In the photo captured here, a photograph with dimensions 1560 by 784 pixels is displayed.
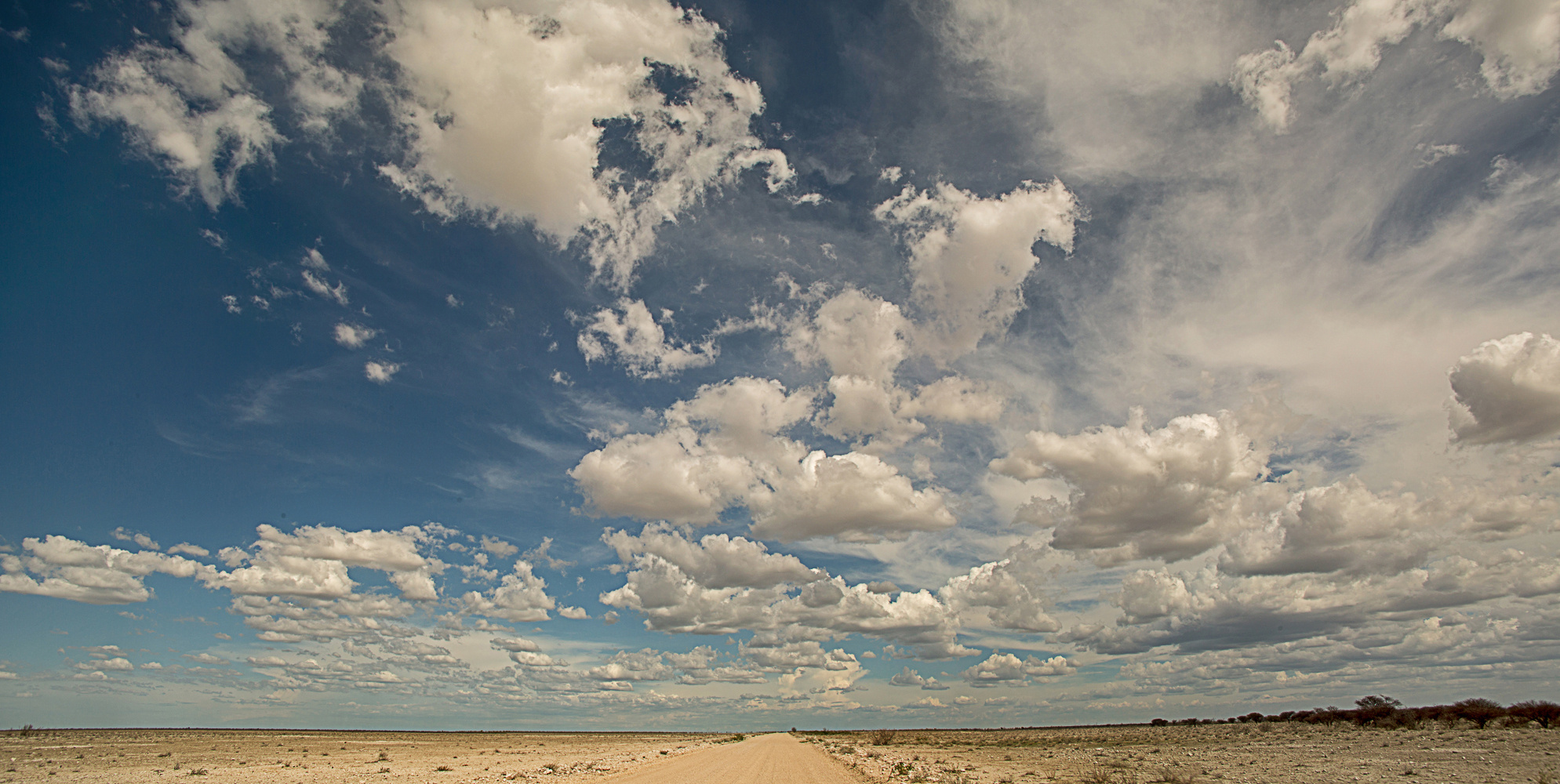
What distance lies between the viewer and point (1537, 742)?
45.3 metres

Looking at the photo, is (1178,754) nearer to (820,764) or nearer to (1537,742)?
(1537,742)

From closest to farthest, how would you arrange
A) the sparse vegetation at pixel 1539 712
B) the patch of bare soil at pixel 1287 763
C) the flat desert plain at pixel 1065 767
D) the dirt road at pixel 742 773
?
1. the patch of bare soil at pixel 1287 763
2. the flat desert plain at pixel 1065 767
3. the dirt road at pixel 742 773
4. the sparse vegetation at pixel 1539 712

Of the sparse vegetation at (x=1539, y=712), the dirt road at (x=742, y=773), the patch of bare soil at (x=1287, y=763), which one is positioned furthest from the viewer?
the sparse vegetation at (x=1539, y=712)

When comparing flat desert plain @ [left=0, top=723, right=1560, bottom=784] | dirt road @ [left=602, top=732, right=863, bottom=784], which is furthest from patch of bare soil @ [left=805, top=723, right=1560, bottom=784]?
dirt road @ [left=602, top=732, right=863, bottom=784]

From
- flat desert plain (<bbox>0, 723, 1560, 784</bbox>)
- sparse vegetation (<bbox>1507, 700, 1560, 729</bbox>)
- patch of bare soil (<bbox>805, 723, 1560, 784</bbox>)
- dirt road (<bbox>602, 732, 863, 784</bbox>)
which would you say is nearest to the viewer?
patch of bare soil (<bbox>805, 723, 1560, 784</bbox>)

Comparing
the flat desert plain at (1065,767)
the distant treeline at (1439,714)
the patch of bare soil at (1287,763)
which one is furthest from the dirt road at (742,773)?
the distant treeline at (1439,714)

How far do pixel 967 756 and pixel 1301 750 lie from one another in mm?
27510

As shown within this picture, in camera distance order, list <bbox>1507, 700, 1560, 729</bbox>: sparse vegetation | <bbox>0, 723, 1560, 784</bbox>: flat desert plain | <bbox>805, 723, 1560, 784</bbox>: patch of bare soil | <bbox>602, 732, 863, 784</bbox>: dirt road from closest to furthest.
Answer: <bbox>805, 723, 1560, 784</bbox>: patch of bare soil
<bbox>0, 723, 1560, 784</bbox>: flat desert plain
<bbox>602, 732, 863, 784</bbox>: dirt road
<bbox>1507, 700, 1560, 729</bbox>: sparse vegetation

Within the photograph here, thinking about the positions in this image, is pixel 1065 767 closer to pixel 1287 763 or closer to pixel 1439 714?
pixel 1287 763

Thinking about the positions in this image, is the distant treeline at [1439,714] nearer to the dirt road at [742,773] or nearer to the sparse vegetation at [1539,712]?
the sparse vegetation at [1539,712]

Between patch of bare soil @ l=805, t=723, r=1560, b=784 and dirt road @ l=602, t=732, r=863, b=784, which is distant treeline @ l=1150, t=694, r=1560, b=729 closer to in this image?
patch of bare soil @ l=805, t=723, r=1560, b=784

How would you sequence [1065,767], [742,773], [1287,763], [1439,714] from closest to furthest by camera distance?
[1287,763]
[742,773]
[1065,767]
[1439,714]

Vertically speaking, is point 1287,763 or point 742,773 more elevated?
point 1287,763

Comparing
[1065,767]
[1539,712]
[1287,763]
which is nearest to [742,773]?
[1065,767]
